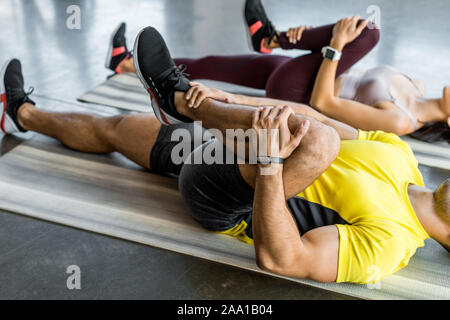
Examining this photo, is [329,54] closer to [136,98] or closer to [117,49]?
[136,98]

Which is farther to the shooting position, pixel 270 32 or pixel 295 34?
pixel 270 32

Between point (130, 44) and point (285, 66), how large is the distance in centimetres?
148

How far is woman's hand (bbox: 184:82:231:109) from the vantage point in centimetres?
166

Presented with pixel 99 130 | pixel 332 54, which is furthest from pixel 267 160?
pixel 332 54

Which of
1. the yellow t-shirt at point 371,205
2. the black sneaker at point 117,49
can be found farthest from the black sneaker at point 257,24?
the yellow t-shirt at point 371,205

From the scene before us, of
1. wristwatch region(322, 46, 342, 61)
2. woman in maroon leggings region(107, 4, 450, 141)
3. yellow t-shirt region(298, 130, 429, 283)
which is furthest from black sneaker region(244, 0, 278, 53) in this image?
yellow t-shirt region(298, 130, 429, 283)

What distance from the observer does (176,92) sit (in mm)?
1728

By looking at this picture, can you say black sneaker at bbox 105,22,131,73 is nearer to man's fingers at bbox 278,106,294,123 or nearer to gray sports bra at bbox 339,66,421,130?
gray sports bra at bbox 339,66,421,130

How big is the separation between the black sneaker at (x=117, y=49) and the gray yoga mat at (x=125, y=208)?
855 mm

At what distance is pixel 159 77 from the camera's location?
1.76 m

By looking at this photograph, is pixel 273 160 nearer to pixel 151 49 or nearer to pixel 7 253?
pixel 151 49

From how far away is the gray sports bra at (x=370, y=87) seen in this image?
239 centimetres

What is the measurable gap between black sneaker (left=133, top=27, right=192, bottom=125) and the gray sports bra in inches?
42.9
